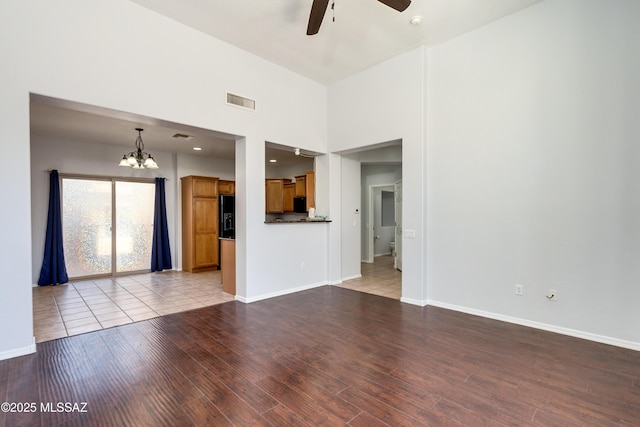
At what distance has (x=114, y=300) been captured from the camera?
15.4ft

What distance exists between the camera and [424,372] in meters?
2.50

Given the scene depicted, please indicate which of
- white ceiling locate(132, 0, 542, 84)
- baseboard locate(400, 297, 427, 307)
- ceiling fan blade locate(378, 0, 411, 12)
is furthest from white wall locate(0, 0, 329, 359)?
ceiling fan blade locate(378, 0, 411, 12)

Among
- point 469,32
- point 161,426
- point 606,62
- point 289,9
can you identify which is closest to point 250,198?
point 289,9

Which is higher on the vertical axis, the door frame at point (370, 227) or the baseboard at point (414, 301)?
the door frame at point (370, 227)

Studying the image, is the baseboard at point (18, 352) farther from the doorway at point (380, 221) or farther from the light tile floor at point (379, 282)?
the doorway at point (380, 221)

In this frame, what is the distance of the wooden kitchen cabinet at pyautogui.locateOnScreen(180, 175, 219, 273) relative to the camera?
716 centimetres

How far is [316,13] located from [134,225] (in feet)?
20.8

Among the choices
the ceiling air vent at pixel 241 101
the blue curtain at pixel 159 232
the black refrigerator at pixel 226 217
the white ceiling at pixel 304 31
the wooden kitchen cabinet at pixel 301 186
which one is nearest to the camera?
the white ceiling at pixel 304 31

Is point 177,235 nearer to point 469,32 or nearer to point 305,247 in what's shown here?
point 305,247

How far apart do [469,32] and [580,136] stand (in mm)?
1924

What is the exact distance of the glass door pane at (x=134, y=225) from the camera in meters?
6.78

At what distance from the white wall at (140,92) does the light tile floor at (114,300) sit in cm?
73

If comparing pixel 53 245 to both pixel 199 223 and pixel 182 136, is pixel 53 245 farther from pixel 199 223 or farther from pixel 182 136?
Answer: pixel 182 136

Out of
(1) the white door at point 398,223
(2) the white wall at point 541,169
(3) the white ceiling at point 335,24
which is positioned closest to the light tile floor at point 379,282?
(1) the white door at point 398,223
